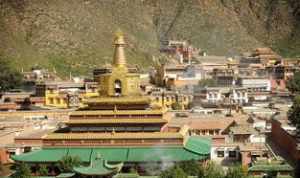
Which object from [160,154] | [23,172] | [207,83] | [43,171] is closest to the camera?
[23,172]

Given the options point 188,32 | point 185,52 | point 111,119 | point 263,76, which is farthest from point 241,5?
point 111,119

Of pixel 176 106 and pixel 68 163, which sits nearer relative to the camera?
pixel 68 163

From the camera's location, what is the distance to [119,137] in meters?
38.1

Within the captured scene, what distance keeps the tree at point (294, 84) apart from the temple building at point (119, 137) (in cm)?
3437

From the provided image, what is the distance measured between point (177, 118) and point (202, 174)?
1937cm

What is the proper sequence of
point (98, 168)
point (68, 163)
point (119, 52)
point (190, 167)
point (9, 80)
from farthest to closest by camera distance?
1. point (9, 80)
2. point (119, 52)
3. point (68, 163)
4. point (190, 167)
5. point (98, 168)

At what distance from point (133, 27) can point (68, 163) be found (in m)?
83.3

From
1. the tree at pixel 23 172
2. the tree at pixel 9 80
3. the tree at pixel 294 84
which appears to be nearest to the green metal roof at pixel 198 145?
the tree at pixel 23 172

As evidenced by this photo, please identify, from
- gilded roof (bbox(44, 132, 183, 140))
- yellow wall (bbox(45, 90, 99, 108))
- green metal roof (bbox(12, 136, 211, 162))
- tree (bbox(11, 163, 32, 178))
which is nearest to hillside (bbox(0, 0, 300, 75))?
yellow wall (bbox(45, 90, 99, 108))

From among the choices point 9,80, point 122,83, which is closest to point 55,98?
point 9,80

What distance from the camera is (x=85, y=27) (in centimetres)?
10662

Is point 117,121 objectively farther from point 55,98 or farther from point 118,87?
point 55,98

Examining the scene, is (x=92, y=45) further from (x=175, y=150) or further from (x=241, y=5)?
(x=175, y=150)

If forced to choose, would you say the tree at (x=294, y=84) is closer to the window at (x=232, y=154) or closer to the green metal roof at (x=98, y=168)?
the window at (x=232, y=154)
